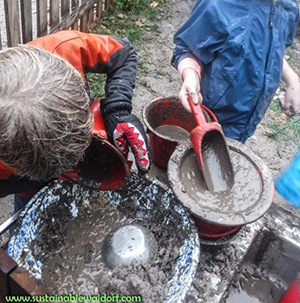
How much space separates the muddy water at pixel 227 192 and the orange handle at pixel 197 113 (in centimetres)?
13

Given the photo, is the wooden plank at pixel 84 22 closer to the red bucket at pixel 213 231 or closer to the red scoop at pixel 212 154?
the red scoop at pixel 212 154

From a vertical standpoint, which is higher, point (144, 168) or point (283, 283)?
A: point (144, 168)

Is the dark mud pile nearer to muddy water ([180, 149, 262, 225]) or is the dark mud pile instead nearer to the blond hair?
muddy water ([180, 149, 262, 225])

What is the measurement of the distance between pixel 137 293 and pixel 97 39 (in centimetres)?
110

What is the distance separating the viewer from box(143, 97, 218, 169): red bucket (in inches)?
79.5

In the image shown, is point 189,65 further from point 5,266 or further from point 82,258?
point 5,266

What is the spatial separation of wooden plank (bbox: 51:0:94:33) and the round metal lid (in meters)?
2.26

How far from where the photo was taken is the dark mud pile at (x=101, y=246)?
149cm


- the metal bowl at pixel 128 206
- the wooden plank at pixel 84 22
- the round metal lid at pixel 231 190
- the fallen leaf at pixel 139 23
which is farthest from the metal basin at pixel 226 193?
the fallen leaf at pixel 139 23

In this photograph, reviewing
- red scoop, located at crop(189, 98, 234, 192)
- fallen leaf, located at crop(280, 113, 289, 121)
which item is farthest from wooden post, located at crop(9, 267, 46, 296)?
fallen leaf, located at crop(280, 113, 289, 121)

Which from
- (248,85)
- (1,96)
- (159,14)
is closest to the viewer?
(1,96)

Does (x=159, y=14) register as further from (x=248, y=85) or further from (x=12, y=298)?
(x=12, y=298)

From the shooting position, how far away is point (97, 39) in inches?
70.6

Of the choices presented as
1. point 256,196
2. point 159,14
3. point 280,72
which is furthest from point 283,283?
point 159,14
